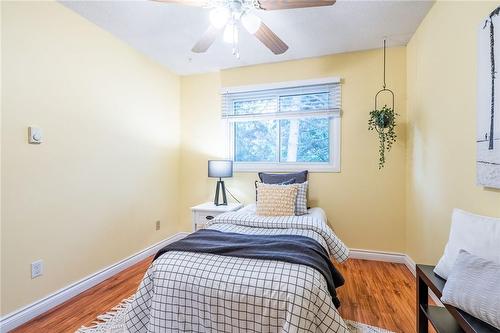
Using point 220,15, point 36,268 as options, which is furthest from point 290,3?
point 36,268

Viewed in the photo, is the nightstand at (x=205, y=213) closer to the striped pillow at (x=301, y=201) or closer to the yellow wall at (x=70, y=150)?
the yellow wall at (x=70, y=150)

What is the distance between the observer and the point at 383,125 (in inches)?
103

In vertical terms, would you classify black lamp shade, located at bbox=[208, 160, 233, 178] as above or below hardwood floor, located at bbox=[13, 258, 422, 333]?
above

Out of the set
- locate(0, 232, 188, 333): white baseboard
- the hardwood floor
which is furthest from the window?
locate(0, 232, 188, 333): white baseboard

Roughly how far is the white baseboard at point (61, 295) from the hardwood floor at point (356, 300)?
0.14ft

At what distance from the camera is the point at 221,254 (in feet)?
4.92

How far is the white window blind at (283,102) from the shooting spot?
300cm

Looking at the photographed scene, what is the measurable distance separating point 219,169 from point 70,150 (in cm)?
154

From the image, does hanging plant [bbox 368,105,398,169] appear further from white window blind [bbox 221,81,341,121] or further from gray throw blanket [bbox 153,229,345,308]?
gray throw blanket [bbox 153,229,345,308]

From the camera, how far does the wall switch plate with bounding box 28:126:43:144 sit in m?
1.83

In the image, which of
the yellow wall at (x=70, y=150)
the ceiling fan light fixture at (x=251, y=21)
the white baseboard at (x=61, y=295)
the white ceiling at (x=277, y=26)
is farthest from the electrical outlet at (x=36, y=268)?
the ceiling fan light fixture at (x=251, y=21)

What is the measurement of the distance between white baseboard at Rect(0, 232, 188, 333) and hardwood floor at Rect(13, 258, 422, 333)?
4cm

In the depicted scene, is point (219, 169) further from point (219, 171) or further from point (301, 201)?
point (301, 201)

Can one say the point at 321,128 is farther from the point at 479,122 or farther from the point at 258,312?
the point at 258,312
